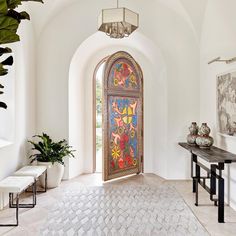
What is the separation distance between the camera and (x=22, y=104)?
468 centimetres

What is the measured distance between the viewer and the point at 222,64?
415 centimetres

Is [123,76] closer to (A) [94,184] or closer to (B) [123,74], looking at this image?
(B) [123,74]

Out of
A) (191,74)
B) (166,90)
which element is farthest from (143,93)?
(191,74)

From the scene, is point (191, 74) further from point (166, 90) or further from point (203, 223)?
point (203, 223)

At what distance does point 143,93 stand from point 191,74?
1.20m

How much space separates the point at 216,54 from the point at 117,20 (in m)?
1.69

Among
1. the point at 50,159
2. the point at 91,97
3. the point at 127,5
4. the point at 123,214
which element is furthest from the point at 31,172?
the point at 127,5

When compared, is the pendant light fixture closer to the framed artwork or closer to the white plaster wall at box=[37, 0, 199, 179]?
the white plaster wall at box=[37, 0, 199, 179]

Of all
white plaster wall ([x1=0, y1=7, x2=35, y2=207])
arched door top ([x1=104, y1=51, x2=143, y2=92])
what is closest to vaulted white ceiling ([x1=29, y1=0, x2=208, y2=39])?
white plaster wall ([x1=0, y1=7, x2=35, y2=207])

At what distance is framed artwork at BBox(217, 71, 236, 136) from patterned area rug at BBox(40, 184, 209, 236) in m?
1.24

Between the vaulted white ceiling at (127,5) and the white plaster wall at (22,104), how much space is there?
22cm

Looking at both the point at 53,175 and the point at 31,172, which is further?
the point at 53,175

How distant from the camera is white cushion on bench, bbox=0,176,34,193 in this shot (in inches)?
129

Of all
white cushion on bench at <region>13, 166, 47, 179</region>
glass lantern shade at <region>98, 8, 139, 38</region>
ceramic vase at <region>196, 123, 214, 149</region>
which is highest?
glass lantern shade at <region>98, 8, 139, 38</region>
